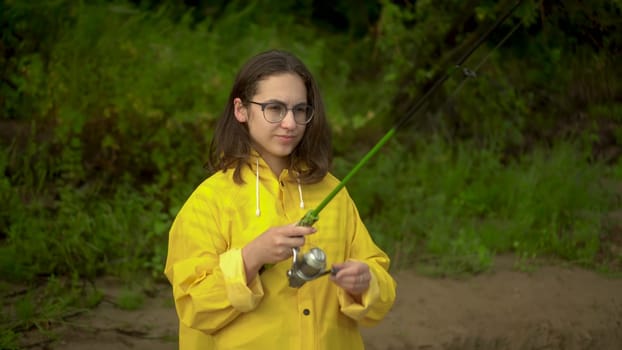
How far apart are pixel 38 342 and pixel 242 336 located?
1.80 metres

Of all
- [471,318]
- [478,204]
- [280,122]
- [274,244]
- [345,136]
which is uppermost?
[280,122]

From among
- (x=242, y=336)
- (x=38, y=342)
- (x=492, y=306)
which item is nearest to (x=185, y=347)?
(x=242, y=336)

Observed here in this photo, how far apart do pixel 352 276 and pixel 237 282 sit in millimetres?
288

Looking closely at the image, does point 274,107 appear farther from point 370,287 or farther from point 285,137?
point 370,287

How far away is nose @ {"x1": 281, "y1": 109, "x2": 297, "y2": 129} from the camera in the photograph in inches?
88.3

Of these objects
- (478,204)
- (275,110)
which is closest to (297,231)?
(275,110)

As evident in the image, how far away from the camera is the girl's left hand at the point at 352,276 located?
2062 mm

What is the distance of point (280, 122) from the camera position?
2.25 meters

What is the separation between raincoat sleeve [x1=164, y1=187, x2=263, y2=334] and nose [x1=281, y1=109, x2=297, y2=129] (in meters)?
0.28

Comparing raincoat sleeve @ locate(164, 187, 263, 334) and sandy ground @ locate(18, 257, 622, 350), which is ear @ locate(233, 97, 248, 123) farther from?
sandy ground @ locate(18, 257, 622, 350)

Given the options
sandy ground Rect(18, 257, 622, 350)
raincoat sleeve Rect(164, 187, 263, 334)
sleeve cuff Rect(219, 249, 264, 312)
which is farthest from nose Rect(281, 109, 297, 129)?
sandy ground Rect(18, 257, 622, 350)

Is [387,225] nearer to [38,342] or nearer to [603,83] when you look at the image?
[603,83]

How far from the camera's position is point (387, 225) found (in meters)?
5.23

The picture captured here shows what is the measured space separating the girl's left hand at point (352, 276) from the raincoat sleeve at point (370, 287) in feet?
0.17
